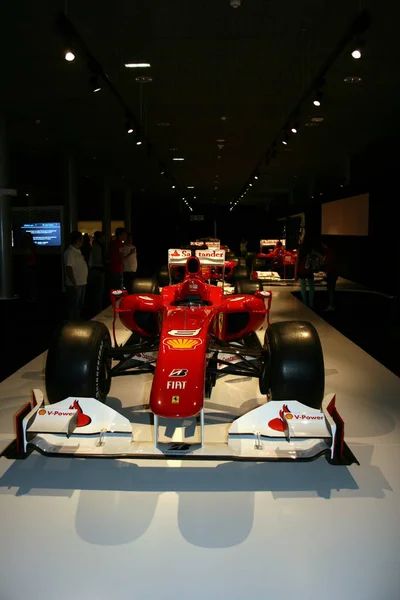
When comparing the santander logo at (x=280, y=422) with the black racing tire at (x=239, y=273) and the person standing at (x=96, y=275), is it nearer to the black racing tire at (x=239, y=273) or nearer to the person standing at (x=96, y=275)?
the person standing at (x=96, y=275)

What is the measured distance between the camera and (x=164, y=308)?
17.5 ft

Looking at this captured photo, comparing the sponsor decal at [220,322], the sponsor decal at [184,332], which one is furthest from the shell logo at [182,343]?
the sponsor decal at [220,322]

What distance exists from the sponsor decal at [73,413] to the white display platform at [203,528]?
31 cm

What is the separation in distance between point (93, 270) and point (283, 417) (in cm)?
971

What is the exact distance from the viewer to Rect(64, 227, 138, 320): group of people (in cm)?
826

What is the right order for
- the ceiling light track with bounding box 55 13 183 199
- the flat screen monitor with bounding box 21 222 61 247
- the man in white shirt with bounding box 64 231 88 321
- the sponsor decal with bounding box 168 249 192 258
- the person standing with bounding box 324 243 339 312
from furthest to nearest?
the flat screen monitor with bounding box 21 222 61 247
the person standing with bounding box 324 243 339 312
the sponsor decal with bounding box 168 249 192 258
the man in white shirt with bounding box 64 231 88 321
the ceiling light track with bounding box 55 13 183 199

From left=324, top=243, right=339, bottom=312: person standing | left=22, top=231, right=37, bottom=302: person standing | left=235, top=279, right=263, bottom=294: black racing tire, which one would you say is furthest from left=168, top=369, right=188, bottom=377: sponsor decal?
left=22, top=231, right=37, bottom=302: person standing

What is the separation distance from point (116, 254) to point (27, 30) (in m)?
5.26

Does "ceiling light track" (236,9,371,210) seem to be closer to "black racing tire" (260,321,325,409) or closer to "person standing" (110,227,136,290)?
"black racing tire" (260,321,325,409)

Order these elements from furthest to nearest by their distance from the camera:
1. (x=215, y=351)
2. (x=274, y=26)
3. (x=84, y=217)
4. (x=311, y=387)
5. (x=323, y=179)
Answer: (x=84, y=217) < (x=323, y=179) < (x=274, y=26) < (x=215, y=351) < (x=311, y=387)

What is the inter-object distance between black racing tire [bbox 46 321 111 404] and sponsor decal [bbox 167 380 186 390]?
80cm

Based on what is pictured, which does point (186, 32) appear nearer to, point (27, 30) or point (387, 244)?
point (27, 30)

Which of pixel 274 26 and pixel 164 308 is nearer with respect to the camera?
pixel 164 308

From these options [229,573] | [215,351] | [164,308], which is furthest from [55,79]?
[229,573]
